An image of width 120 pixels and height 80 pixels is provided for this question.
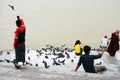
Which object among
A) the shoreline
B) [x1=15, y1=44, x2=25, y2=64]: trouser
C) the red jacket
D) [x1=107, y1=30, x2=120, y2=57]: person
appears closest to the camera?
the shoreline

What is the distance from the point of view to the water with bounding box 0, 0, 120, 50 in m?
15.6

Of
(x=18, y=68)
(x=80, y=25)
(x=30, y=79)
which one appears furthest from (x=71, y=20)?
(x=30, y=79)

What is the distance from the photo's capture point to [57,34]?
15977 mm

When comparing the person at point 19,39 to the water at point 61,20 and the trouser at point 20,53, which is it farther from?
the water at point 61,20

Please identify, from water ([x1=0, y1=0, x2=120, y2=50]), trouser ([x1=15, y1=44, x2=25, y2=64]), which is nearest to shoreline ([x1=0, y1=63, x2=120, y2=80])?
trouser ([x1=15, y1=44, x2=25, y2=64])

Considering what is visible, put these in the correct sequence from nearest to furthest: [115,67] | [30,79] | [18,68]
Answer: [30,79] → [18,68] → [115,67]

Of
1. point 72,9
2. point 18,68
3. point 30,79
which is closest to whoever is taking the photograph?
point 30,79

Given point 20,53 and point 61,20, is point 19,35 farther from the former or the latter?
point 61,20

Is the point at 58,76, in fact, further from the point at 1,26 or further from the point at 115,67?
the point at 1,26

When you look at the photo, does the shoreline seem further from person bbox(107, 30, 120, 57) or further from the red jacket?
person bbox(107, 30, 120, 57)

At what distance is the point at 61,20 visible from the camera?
51.8ft

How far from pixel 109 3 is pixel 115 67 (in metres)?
6.34

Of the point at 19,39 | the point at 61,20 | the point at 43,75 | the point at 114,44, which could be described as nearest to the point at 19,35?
the point at 19,39

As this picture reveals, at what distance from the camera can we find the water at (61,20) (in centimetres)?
1565
